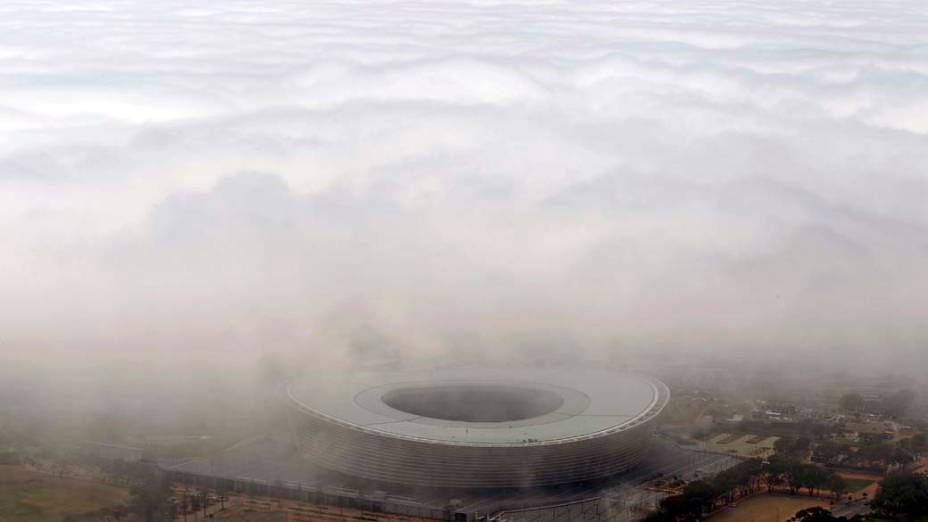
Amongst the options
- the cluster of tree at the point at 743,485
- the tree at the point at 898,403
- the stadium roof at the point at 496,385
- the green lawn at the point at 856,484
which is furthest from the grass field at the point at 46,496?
the tree at the point at 898,403

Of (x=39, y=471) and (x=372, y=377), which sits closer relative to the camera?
(x=39, y=471)

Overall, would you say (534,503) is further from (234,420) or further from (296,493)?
(234,420)

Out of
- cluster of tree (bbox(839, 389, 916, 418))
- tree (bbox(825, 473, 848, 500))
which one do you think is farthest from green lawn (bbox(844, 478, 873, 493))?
cluster of tree (bbox(839, 389, 916, 418))

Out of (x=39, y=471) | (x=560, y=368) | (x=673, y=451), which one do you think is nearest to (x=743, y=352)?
(x=560, y=368)

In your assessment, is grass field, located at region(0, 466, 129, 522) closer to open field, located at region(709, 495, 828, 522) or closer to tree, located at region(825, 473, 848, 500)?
open field, located at region(709, 495, 828, 522)

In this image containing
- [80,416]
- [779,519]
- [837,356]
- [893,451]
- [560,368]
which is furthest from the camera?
[837,356]
